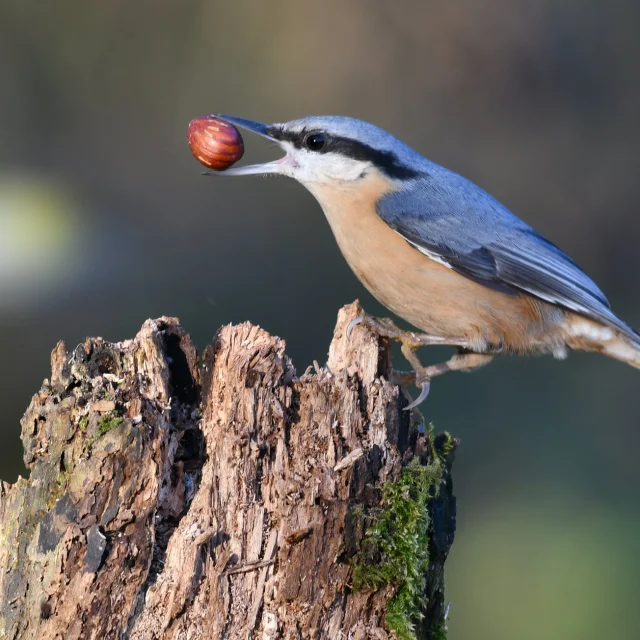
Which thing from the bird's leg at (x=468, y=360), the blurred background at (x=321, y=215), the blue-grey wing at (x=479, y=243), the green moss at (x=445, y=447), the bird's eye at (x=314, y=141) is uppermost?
the blurred background at (x=321, y=215)

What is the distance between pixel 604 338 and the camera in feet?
9.98

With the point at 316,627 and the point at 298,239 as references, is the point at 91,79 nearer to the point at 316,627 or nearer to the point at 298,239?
the point at 298,239

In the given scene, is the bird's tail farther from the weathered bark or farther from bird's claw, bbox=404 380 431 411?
the weathered bark

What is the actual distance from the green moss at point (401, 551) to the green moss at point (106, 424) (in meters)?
0.59

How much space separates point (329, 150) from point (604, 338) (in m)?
1.16

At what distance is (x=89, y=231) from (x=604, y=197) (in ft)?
12.5

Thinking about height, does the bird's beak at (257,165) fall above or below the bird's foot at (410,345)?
above

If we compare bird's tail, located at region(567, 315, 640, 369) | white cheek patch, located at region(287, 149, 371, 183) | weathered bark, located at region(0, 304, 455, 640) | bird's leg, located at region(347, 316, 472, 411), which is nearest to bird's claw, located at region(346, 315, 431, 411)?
bird's leg, located at region(347, 316, 472, 411)

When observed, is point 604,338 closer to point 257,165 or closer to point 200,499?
point 257,165

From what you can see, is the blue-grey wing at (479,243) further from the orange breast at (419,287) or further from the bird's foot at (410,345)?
the bird's foot at (410,345)

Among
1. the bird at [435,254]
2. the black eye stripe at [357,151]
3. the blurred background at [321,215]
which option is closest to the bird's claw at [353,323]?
the bird at [435,254]

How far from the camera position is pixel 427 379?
2.67 m

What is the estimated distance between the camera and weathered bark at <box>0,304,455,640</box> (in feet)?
5.87

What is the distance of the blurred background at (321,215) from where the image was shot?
170 inches
